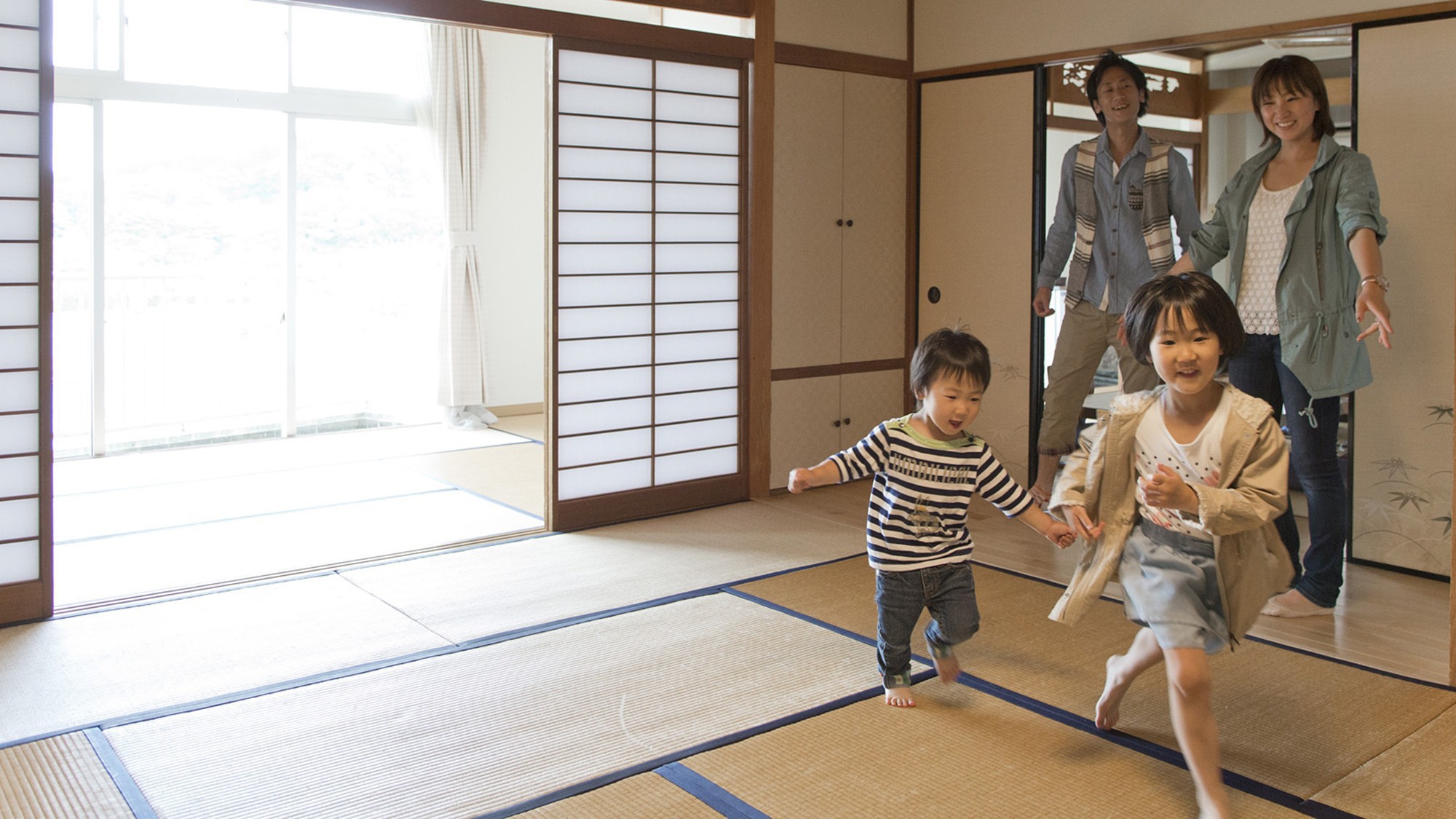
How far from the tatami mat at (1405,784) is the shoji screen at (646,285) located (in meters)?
2.79

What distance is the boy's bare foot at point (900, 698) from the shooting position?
2.65 metres

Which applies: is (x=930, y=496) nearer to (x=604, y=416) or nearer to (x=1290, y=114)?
(x=1290, y=114)

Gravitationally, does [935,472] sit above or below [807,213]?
below

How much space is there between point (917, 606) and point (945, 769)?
423 millimetres

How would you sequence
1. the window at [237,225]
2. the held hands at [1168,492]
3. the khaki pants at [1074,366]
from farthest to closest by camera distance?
the window at [237,225], the khaki pants at [1074,366], the held hands at [1168,492]

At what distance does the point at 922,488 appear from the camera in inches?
102

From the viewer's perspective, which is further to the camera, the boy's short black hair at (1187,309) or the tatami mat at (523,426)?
the tatami mat at (523,426)

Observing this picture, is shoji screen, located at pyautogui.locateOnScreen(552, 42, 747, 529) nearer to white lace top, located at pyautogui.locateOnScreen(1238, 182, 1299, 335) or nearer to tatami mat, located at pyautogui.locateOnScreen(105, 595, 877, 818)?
tatami mat, located at pyautogui.locateOnScreen(105, 595, 877, 818)

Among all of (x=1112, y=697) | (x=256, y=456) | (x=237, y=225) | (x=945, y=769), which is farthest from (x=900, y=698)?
(x=237, y=225)

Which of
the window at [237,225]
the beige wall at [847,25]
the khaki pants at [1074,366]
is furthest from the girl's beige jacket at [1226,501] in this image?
the window at [237,225]

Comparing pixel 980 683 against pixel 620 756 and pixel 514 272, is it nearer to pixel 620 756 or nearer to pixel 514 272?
pixel 620 756

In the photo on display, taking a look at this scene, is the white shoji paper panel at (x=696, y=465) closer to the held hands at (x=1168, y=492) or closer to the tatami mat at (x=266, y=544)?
the tatami mat at (x=266, y=544)

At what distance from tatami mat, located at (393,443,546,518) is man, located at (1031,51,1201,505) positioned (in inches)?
80.6

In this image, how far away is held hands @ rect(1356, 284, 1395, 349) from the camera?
2881 millimetres
